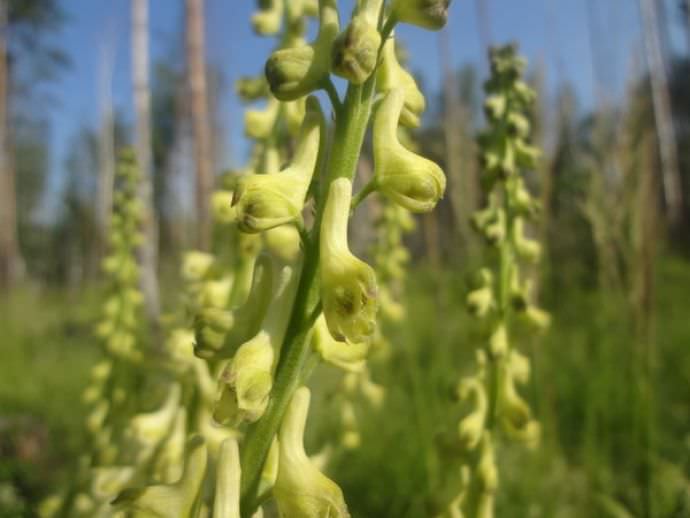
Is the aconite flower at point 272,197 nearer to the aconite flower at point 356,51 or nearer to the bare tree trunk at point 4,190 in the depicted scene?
the aconite flower at point 356,51

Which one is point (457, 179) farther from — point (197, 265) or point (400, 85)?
point (400, 85)

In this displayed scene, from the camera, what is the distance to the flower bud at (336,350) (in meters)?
1.12

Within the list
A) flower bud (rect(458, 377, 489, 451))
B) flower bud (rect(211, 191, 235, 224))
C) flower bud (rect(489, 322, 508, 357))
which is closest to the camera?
flower bud (rect(458, 377, 489, 451))

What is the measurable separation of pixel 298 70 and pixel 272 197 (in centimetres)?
21

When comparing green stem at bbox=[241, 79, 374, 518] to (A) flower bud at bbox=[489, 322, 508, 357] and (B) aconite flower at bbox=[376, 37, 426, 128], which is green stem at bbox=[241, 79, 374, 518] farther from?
(A) flower bud at bbox=[489, 322, 508, 357]

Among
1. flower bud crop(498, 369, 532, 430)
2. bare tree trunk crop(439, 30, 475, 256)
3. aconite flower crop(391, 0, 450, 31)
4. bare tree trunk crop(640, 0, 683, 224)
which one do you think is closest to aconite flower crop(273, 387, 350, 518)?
aconite flower crop(391, 0, 450, 31)

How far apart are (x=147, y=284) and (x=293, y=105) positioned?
28.1 feet

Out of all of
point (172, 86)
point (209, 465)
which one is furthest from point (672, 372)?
point (172, 86)

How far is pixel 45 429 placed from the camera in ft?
15.9

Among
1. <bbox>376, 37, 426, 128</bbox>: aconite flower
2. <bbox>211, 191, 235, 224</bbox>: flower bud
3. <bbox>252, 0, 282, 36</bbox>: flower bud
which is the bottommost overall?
<bbox>211, 191, 235, 224</bbox>: flower bud

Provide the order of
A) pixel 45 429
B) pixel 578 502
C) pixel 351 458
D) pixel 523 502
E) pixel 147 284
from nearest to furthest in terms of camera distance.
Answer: pixel 523 502, pixel 578 502, pixel 351 458, pixel 45 429, pixel 147 284

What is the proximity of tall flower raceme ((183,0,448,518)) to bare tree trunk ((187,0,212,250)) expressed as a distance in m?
7.98

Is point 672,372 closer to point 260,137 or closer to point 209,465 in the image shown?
point 260,137

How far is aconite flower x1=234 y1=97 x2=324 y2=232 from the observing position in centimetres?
101
